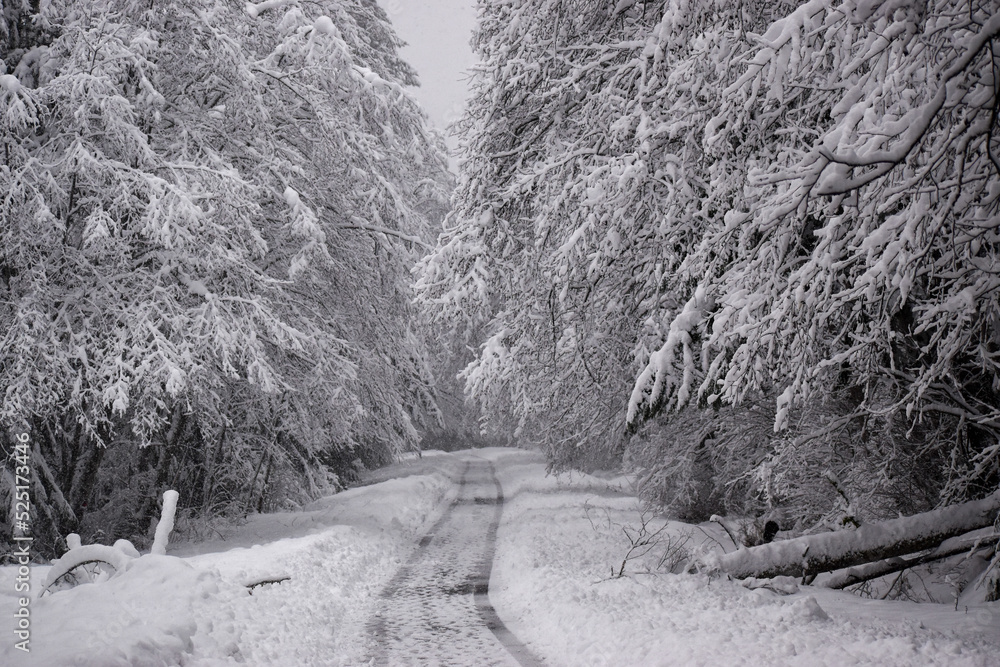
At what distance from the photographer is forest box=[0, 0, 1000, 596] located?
13.5 ft

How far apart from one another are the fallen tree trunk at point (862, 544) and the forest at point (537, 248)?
15.0 inches

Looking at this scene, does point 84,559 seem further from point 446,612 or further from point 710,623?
point 710,623

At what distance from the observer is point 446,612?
815 cm

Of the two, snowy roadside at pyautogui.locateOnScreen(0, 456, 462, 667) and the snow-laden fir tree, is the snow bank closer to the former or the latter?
snowy roadside at pyautogui.locateOnScreen(0, 456, 462, 667)

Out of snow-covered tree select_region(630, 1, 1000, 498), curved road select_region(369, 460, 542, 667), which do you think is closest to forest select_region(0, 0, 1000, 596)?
snow-covered tree select_region(630, 1, 1000, 498)

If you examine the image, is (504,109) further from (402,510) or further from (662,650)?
(402,510)

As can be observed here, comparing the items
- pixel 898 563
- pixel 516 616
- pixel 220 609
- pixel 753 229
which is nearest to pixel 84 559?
pixel 220 609

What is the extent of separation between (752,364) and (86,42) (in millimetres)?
9455

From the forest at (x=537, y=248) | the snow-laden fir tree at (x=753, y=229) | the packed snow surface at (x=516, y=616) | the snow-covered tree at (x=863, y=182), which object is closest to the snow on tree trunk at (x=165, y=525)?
the packed snow surface at (x=516, y=616)

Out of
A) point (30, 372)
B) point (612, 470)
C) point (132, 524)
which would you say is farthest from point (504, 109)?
point (612, 470)

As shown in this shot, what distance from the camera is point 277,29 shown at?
Result: 13141 millimetres

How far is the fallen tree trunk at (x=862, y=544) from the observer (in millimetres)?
6555

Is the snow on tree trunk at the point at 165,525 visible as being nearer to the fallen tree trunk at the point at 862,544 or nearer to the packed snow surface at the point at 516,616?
the packed snow surface at the point at 516,616

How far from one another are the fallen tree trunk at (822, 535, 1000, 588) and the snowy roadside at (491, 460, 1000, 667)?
0.36m
